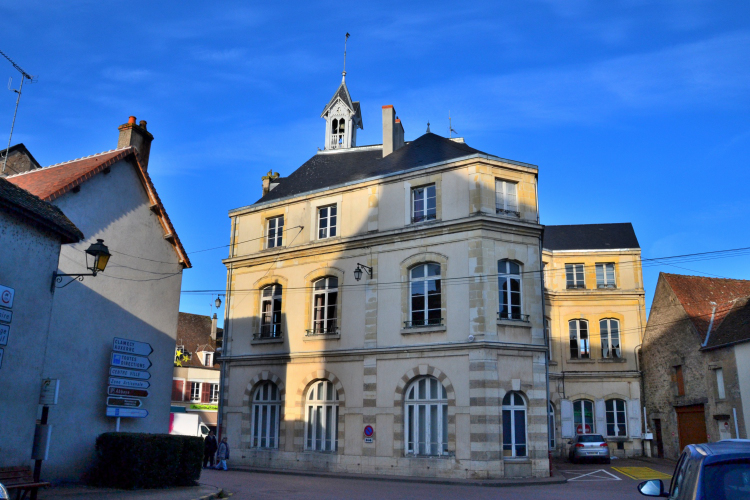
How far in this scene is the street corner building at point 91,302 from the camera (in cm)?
1084

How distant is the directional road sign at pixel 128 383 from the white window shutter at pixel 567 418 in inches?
878

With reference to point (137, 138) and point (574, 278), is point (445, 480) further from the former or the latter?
point (574, 278)

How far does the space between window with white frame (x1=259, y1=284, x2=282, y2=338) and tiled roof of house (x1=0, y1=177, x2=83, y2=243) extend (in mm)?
13153

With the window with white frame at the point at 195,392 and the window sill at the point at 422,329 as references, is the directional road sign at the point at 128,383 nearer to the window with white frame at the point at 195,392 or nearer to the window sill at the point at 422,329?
the window sill at the point at 422,329

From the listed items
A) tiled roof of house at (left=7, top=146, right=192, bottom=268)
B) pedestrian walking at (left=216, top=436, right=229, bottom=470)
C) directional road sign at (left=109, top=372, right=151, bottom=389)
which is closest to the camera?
tiled roof of house at (left=7, top=146, right=192, bottom=268)

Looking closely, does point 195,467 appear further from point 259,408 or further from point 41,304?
point 259,408

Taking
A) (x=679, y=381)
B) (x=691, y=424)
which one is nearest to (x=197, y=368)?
(x=679, y=381)

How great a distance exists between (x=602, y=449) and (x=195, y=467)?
1933 cm

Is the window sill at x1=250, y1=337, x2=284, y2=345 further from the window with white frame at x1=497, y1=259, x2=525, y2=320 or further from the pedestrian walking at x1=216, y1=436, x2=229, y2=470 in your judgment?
the window with white frame at x1=497, y1=259, x2=525, y2=320

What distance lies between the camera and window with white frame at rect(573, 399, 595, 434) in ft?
106

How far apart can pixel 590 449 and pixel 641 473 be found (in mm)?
5536

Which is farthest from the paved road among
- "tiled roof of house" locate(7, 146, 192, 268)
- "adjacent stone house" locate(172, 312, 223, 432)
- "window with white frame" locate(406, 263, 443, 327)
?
"adjacent stone house" locate(172, 312, 223, 432)

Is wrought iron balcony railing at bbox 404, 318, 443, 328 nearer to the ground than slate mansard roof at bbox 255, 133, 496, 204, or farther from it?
nearer to the ground

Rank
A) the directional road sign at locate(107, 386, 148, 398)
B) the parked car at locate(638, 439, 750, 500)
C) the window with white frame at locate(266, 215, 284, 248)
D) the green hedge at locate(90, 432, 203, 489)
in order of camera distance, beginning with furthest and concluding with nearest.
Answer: the window with white frame at locate(266, 215, 284, 248), the directional road sign at locate(107, 386, 148, 398), the green hedge at locate(90, 432, 203, 489), the parked car at locate(638, 439, 750, 500)
